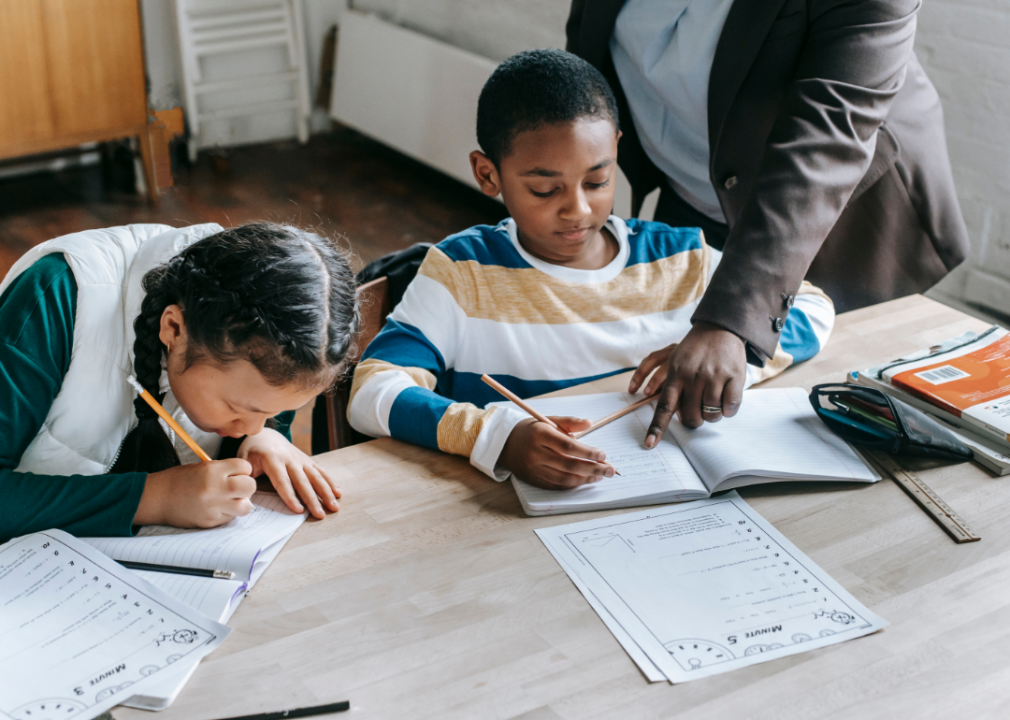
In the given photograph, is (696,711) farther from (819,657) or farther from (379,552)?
(379,552)

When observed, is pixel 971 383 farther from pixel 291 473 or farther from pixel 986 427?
pixel 291 473

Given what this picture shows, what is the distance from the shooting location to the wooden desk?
0.81 m

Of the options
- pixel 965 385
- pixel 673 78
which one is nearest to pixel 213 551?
pixel 965 385

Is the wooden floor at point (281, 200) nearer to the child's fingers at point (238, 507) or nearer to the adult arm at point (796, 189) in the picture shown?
the adult arm at point (796, 189)

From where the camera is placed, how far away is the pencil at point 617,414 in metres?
1.20

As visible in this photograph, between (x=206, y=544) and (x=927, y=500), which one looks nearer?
(x=206, y=544)

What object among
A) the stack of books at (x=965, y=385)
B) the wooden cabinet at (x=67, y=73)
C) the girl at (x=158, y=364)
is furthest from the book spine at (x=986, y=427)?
the wooden cabinet at (x=67, y=73)

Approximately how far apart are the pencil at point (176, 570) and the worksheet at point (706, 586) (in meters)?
0.34

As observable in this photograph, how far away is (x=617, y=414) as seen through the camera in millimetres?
1241

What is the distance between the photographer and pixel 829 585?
0.96m

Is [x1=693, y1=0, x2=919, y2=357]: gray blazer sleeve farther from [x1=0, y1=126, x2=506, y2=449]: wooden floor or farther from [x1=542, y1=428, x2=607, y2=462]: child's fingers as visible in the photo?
[x1=0, y1=126, x2=506, y2=449]: wooden floor

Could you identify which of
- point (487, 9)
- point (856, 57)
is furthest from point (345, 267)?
point (487, 9)

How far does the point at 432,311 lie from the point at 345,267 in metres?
0.31

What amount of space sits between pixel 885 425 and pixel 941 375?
21 centimetres
